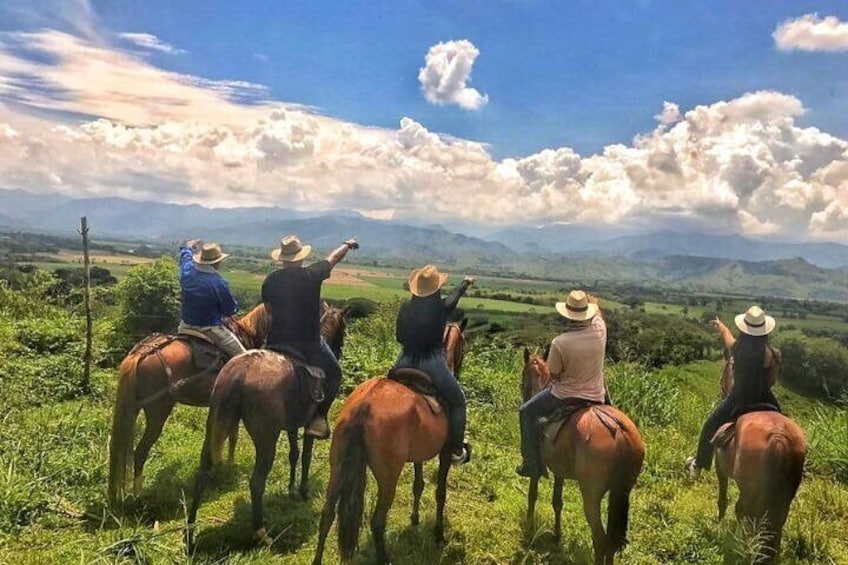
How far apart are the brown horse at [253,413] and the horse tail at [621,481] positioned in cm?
342

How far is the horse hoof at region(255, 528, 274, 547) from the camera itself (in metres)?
5.91

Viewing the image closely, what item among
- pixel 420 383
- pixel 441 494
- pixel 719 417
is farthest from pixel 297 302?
pixel 719 417

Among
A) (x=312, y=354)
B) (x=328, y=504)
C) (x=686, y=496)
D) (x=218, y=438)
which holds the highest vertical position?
(x=312, y=354)

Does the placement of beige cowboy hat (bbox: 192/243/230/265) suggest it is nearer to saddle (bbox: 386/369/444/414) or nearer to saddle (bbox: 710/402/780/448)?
saddle (bbox: 386/369/444/414)

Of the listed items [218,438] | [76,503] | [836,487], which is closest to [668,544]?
[836,487]

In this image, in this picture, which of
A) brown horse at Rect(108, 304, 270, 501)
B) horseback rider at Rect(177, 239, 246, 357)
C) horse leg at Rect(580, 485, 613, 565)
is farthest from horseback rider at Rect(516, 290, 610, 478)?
brown horse at Rect(108, 304, 270, 501)

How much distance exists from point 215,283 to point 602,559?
541 centimetres

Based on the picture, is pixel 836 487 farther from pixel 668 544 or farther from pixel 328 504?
pixel 328 504

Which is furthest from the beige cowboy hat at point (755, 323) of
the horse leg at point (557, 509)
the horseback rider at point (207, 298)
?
Answer: the horseback rider at point (207, 298)

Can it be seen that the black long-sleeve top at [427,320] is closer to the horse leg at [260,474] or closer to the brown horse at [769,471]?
the horse leg at [260,474]

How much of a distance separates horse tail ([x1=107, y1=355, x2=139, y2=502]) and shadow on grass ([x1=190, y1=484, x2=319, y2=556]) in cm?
99

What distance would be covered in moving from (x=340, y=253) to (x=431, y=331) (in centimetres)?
158

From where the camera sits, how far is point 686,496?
795cm

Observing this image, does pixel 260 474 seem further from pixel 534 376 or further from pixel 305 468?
pixel 534 376
